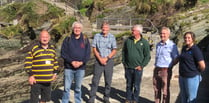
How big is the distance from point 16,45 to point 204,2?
516 inches

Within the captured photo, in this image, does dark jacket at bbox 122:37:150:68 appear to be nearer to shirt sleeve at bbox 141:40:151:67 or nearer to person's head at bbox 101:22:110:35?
shirt sleeve at bbox 141:40:151:67

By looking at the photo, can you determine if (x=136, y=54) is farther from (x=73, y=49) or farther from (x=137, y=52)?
(x=73, y=49)

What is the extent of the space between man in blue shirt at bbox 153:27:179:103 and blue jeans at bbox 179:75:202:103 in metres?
0.48

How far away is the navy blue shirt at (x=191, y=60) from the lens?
16.6 ft

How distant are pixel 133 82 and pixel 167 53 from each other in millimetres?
1138

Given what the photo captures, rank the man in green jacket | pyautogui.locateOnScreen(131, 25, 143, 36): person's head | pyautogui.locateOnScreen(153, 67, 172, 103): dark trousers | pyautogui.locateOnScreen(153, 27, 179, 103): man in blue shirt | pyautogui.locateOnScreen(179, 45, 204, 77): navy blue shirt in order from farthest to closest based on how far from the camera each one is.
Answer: the man in green jacket, pyautogui.locateOnScreen(131, 25, 143, 36): person's head, pyautogui.locateOnScreen(153, 67, 172, 103): dark trousers, pyautogui.locateOnScreen(153, 27, 179, 103): man in blue shirt, pyautogui.locateOnScreen(179, 45, 204, 77): navy blue shirt

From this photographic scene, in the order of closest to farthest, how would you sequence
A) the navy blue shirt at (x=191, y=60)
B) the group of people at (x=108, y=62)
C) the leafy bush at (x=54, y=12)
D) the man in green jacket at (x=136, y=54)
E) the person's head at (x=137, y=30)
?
the navy blue shirt at (x=191, y=60)
the group of people at (x=108, y=62)
the person's head at (x=137, y=30)
the man in green jacket at (x=136, y=54)
the leafy bush at (x=54, y=12)

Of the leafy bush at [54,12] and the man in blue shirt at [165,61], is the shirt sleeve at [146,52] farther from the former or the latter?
the leafy bush at [54,12]

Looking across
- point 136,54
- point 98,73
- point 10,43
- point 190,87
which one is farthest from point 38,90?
point 10,43

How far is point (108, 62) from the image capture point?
21.2 ft

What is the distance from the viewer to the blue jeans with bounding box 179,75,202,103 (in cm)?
525

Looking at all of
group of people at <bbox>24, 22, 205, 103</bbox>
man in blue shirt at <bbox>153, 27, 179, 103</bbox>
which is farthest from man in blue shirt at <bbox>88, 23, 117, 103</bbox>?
man in blue shirt at <bbox>153, 27, 179, 103</bbox>

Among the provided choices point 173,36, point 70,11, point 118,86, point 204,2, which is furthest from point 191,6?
point 118,86

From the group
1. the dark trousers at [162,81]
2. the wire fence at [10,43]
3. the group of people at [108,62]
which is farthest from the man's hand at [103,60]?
the wire fence at [10,43]
